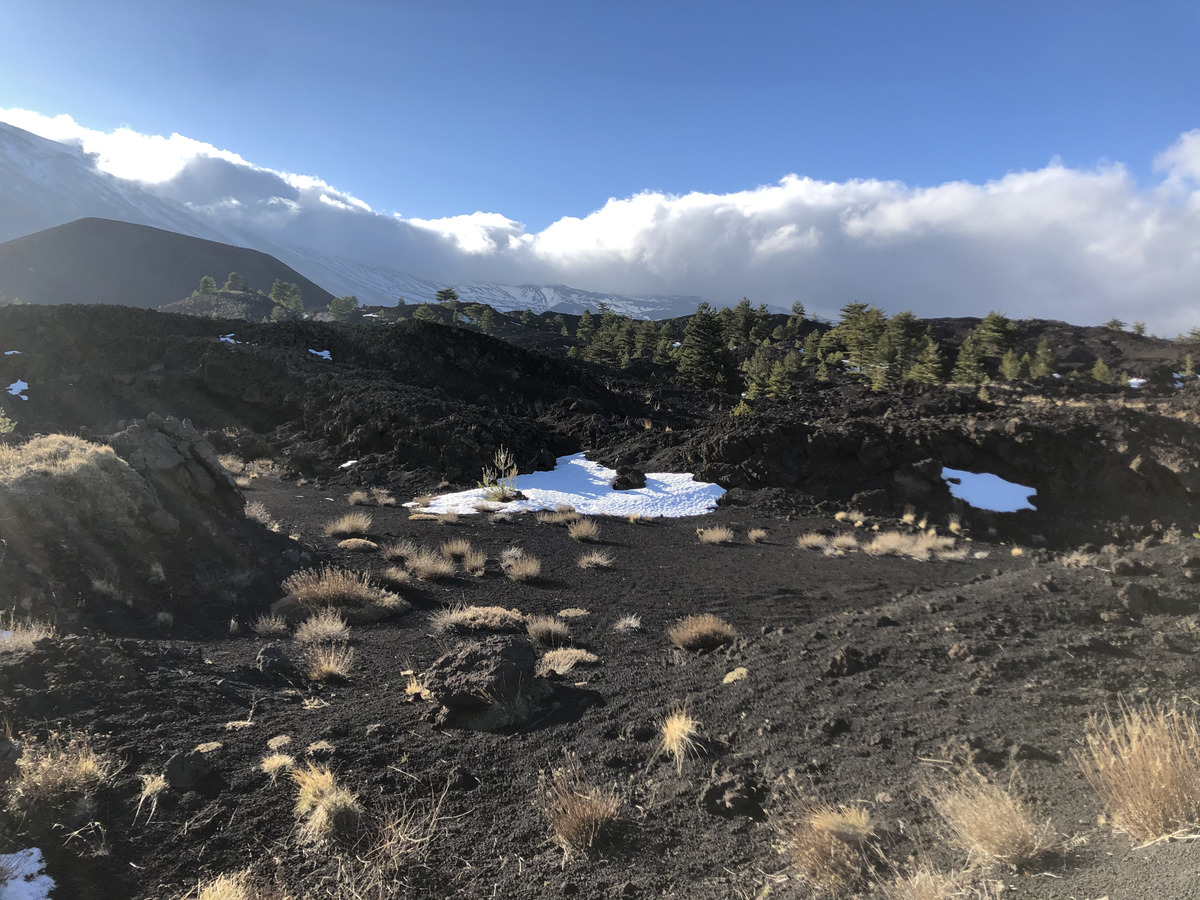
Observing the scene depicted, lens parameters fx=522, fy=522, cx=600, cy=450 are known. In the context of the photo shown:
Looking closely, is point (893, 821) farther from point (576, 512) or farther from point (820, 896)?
point (576, 512)

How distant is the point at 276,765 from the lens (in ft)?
11.2

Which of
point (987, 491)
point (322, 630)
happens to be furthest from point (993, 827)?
point (987, 491)

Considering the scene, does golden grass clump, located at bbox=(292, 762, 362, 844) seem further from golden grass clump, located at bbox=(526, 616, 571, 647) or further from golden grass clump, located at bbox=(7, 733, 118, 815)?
golden grass clump, located at bbox=(526, 616, 571, 647)

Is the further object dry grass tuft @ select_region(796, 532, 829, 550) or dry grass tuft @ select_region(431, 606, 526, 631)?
dry grass tuft @ select_region(796, 532, 829, 550)

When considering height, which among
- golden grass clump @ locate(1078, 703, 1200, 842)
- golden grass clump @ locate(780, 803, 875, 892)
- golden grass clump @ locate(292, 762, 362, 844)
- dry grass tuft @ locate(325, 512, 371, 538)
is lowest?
dry grass tuft @ locate(325, 512, 371, 538)

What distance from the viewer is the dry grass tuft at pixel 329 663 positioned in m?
5.01

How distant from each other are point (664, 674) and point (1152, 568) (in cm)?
606

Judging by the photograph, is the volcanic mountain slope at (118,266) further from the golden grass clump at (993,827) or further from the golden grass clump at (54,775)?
the golden grass clump at (993,827)

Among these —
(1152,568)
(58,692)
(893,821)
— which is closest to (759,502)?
(1152,568)

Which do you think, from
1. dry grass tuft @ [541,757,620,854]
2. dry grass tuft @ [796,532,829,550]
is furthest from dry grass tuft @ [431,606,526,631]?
dry grass tuft @ [796,532,829,550]

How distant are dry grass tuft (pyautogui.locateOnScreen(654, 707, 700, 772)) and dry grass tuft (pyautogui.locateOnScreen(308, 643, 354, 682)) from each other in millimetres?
3221

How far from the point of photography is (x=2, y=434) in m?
13.4

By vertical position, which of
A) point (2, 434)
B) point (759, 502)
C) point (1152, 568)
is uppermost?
point (1152, 568)

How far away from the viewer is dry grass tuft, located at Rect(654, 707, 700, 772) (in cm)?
365
